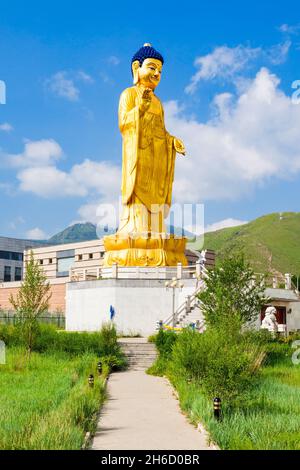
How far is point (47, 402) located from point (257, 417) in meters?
3.98

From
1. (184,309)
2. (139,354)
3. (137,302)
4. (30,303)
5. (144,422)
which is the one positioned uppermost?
(137,302)

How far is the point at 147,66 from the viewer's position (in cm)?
3378

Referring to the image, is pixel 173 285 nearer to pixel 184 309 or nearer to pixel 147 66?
pixel 184 309

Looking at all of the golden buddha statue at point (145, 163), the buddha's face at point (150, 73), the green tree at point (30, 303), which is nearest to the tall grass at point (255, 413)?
the green tree at point (30, 303)

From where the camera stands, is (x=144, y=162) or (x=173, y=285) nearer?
(x=173, y=285)

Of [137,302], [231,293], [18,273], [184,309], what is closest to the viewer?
[231,293]

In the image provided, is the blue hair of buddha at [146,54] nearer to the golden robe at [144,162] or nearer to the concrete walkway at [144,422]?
the golden robe at [144,162]

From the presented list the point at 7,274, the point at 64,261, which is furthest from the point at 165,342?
the point at 7,274

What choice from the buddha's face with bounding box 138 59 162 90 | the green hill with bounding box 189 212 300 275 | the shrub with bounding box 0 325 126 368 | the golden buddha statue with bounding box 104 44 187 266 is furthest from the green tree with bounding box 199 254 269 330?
the green hill with bounding box 189 212 300 275

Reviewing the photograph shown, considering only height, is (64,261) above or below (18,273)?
above

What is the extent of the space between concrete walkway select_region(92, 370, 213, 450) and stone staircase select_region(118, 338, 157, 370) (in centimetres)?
489

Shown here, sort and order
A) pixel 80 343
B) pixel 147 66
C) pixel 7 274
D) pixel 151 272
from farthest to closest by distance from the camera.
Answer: pixel 7 274, pixel 147 66, pixel 151 272, pixel 80 343

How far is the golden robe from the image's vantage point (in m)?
33.3
